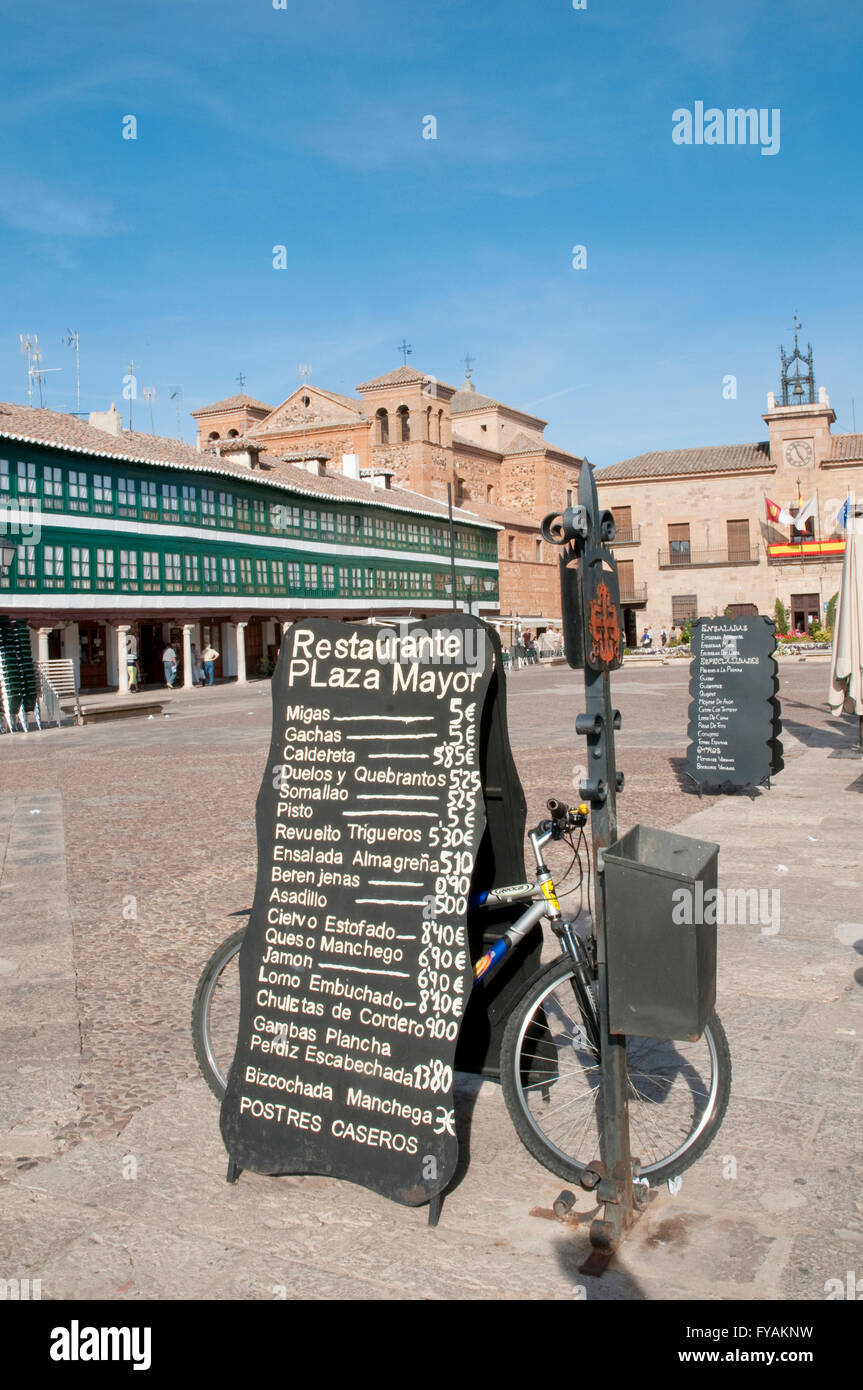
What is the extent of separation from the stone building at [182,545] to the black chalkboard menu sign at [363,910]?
57.9ft

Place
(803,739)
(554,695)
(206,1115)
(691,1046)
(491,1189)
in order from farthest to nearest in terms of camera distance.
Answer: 1. (554,695)
2. (803,739)
3. (691,1046)
4. (206,1115)
5. (491,1189)

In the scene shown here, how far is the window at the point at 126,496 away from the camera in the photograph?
108ft

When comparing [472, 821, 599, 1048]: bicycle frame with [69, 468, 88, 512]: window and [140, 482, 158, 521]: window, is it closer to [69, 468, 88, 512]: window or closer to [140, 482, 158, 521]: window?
[69, 468, 88, 512]: window

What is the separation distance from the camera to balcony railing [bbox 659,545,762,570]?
55875mm

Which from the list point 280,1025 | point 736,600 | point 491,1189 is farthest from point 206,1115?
point 736,600

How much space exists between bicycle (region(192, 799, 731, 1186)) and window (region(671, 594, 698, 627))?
54182 millimetres

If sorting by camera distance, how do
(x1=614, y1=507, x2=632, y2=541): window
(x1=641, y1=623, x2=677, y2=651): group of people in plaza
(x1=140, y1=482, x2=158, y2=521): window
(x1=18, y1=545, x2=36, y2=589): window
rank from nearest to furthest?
(x1=18, y1=545, x2=36, y2=589): window → (x1=140, y1=482, x2=158, y2=521): window → (x1=641, y1=623, x2=677, y2=651): group of people in plaza → (x1=614, y1=507, x2=632, y2=541): window

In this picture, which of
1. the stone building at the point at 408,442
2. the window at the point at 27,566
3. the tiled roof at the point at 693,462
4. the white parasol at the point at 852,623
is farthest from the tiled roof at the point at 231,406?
the white parasol at the point at 852,623

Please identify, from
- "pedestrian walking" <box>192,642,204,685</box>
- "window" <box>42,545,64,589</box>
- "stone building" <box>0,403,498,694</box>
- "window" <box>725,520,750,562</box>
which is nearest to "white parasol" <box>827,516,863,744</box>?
"stone building" <box>0,403,498,694</box>

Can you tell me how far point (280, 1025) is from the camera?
3287mm

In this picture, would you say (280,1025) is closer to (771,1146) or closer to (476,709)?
(476,709)

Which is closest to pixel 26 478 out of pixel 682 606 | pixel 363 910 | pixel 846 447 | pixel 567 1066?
pixel 567 1066

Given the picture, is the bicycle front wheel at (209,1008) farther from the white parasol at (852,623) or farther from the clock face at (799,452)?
the clock face at (799,452)
